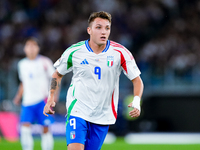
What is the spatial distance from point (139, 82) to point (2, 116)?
9826 mm

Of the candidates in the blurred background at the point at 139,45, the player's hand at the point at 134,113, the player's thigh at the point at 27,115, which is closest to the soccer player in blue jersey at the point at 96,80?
the player's hand at the point at 134,113

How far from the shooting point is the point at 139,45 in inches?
727

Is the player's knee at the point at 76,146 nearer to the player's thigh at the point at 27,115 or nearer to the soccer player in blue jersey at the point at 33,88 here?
the soccer player in blue jersey at the point at 33,88

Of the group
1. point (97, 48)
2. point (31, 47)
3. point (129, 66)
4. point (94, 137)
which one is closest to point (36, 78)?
point (31, 47)

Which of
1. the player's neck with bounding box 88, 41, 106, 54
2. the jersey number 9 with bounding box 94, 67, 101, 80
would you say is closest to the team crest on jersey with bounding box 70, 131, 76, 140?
the jersey number 9 with bounding box 94, 67, 101, 80

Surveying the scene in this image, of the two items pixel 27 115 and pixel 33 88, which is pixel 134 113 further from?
pixel 33 88

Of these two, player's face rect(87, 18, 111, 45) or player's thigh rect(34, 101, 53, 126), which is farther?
player's thigh rect(34, 101, 53, 126)

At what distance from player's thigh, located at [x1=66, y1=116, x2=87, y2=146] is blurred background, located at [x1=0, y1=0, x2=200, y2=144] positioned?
9339 millimetres

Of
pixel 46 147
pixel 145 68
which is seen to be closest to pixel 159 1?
pixel 145 68

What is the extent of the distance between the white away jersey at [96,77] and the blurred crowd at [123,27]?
11.4 m

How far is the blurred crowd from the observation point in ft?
56.2

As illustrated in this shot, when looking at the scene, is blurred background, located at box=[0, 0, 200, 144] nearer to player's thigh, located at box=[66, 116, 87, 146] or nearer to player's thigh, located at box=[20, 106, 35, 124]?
player's thigh, located at box=[20, 106, 35, 124]

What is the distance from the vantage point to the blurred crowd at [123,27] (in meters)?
17.1

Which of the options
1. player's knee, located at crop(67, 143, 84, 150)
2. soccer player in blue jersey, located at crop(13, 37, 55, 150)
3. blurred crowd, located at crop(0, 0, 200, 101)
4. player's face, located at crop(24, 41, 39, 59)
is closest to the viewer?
player's knee, located at crop(67, 143, 84, 150)
